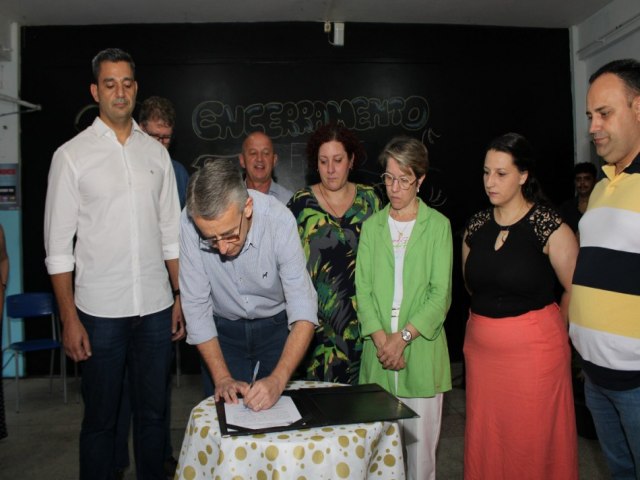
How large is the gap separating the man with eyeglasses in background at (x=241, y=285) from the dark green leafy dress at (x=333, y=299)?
44cm

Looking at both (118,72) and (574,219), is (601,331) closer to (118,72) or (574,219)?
(118,72)

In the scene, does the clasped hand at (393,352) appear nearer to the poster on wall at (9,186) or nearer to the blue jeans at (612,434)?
the blue jeans at (612,434)

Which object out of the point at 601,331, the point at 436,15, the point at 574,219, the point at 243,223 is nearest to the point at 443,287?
the point at 601,331

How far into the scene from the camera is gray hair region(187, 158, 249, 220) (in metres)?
1.63

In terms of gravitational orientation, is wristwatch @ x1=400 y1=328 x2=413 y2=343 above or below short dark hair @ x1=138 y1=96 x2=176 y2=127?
below

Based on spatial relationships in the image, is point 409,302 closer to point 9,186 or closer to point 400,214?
point 400,214

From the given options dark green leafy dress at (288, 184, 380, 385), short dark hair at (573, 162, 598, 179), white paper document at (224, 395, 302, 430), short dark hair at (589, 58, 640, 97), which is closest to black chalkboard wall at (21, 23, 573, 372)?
short dark hair at (573, 162, 598, 179)

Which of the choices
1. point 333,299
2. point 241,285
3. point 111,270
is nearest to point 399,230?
point 333,299

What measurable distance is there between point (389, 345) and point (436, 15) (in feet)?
11.6

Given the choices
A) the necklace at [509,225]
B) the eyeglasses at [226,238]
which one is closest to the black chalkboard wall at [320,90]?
the necklace at [509,225]

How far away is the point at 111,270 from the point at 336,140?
47.8 inches

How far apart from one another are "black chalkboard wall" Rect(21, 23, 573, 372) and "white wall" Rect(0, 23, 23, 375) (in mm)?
67

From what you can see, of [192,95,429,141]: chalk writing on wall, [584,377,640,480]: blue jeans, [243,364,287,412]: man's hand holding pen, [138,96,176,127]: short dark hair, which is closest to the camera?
[243,364,287,412]: man's hand holding pen

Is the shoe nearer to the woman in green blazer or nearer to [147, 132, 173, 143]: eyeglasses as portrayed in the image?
the woman in green blazer
